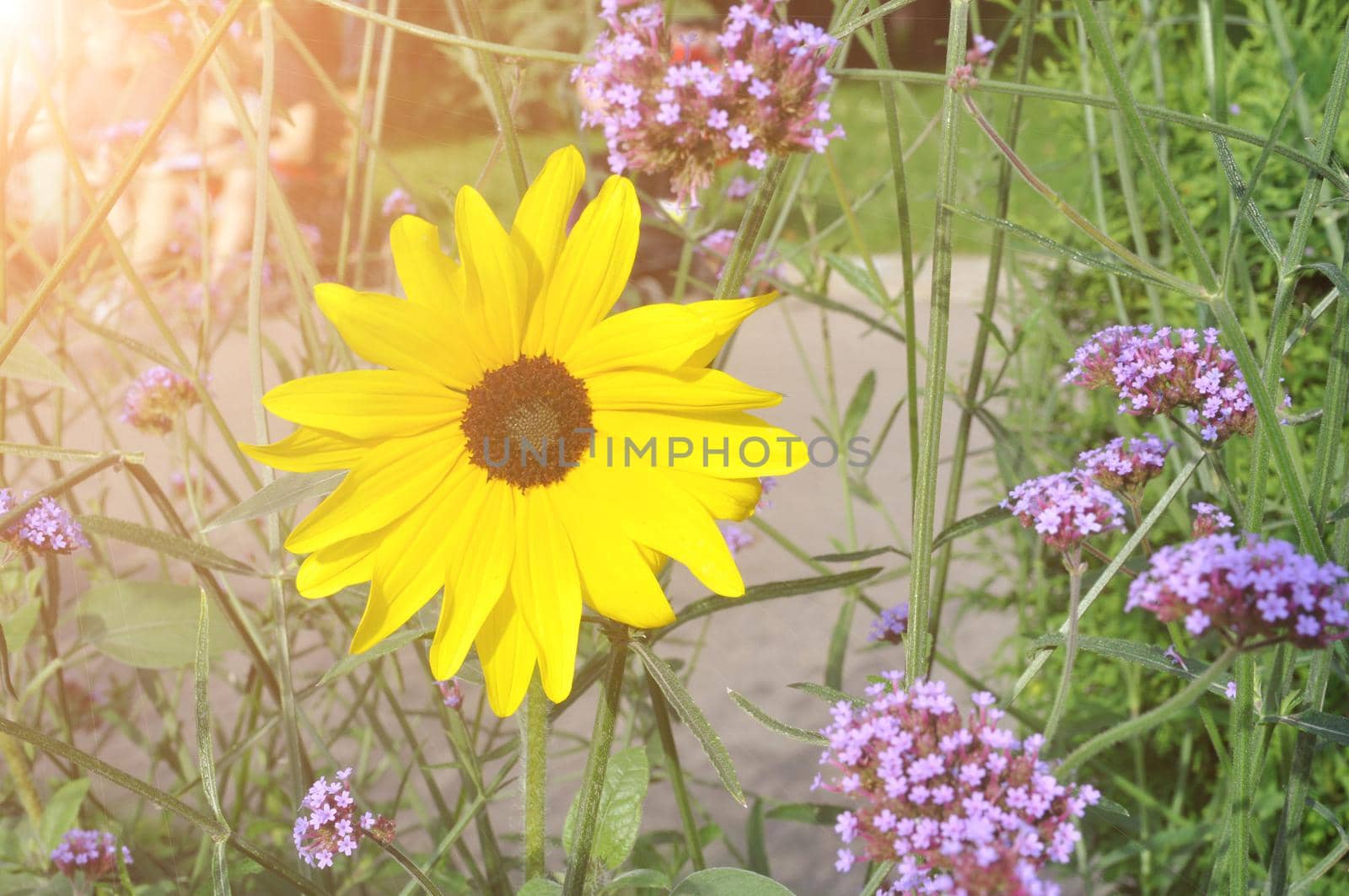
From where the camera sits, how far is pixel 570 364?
1.72 ft

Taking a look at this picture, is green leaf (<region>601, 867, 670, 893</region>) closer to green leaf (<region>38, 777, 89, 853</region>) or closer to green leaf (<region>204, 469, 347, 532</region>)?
green leaf (<region>204, 469, 347, 532</region>)

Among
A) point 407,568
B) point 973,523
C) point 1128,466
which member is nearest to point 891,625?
point 973,523

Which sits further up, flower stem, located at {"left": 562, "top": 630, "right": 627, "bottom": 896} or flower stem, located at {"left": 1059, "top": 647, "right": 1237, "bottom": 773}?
flower stem, located at {"left": 1059, "top": 647, "right": 1237, "bottom": 773}

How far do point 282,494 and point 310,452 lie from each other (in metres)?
0.02

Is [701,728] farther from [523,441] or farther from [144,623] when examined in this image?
[144,623]

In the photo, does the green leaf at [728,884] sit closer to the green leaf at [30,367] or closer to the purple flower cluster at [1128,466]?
the purple flower cluster at [1128,466]

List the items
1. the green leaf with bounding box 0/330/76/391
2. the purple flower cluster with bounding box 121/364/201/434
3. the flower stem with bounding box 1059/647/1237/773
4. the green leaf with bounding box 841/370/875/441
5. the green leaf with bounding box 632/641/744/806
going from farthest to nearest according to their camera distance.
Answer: the green leaf with bounding box 841/370/875/441 → the purple flower cluster with bounding box 121/364/201/434 → the green leaf with bounding box 0/330/76/391 → the green leaf with bounding box 632/641/744/806 → the flower stem with bounding box 1059/647/1237/773

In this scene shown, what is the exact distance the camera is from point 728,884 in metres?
0.47

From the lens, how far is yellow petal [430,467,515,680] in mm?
467

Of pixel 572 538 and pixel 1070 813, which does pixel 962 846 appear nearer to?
pixel 1070 813

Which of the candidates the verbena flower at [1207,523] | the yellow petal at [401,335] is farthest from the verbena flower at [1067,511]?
the yellow petal at [401,335]

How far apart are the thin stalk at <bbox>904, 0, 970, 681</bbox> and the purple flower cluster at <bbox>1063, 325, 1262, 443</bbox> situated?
12 cm

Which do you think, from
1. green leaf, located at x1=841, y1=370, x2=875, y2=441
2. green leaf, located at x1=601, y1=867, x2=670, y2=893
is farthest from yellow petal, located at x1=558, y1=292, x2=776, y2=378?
green leaf, located at x1=841, y1=370, x2=875, y2=441

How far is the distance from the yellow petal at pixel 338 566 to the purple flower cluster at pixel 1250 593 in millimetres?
289
